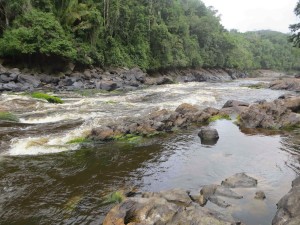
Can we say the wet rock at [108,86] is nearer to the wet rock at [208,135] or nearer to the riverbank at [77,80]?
the riverbank at [77,80]

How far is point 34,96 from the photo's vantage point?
22578mm

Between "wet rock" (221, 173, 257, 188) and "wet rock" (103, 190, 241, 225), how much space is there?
205 centimetres

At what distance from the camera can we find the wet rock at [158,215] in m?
5.68

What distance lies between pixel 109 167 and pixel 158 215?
4.27 m

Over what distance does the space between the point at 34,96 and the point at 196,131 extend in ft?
45.1

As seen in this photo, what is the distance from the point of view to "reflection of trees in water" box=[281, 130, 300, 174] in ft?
32.4

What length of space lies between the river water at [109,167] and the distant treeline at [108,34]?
21.2 m

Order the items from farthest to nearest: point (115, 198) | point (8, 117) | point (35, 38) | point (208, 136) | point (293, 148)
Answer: point (35, 38)
point (8, 117)
point (208, 136)
point (293, 148)
point (115, 198)

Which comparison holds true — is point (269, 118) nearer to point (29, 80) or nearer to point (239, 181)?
point (239, 181)

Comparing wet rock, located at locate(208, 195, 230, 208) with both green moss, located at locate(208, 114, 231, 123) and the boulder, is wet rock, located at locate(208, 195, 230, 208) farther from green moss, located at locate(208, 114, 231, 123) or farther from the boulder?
green moss, located at locate(208, 114, 231, 123)

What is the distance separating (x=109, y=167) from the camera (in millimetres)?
9836

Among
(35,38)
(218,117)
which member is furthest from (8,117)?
(35,38)

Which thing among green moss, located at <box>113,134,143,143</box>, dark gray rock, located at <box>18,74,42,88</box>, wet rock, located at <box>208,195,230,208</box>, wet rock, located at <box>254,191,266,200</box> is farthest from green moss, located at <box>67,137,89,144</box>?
dark gray rock, located at <box>18,74,42,88</box>

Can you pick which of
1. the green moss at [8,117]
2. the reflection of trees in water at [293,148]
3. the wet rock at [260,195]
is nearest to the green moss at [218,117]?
the reflection of trees in water at [293,148]
